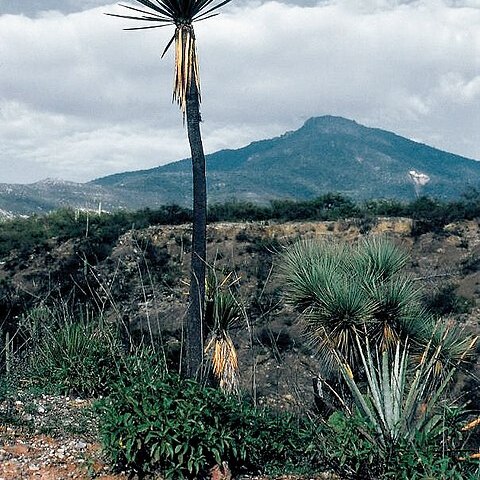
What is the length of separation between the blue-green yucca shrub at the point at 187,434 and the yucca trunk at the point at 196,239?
242cm

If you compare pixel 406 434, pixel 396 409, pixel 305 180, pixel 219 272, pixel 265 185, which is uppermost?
pixel 396 409

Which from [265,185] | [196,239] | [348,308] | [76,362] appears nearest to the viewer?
[76,362]

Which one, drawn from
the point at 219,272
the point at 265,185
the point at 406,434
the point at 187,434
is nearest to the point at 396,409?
the point at 406,434

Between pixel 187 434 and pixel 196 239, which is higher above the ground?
pixel 196 239

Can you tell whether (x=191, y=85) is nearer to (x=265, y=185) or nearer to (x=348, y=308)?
(x=348, y=308)

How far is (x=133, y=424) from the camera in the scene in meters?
5.28

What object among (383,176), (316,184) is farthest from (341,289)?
(383,176)

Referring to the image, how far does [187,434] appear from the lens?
516cm

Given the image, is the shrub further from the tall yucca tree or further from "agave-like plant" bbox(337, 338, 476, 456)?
the tall yucca tree

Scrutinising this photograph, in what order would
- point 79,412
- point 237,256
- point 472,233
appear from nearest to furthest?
point 79,412
point 237,256
point 472,233

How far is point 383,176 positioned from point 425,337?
17423cm

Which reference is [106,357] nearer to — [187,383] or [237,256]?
[187,383]

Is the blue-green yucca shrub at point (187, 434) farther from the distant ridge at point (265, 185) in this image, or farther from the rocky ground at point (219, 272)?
the distant ridge at point (265, 185)

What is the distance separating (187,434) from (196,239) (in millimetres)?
4177
